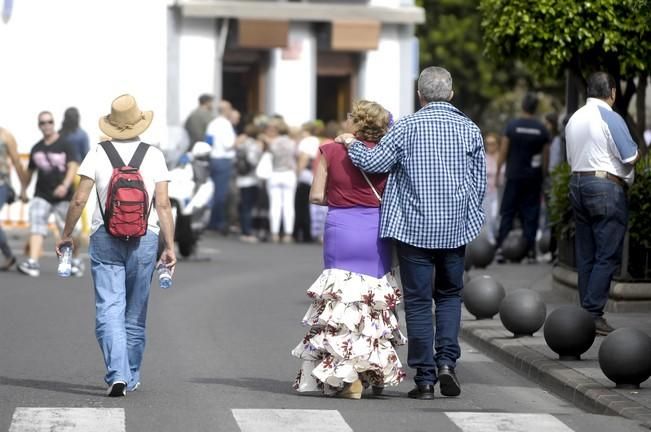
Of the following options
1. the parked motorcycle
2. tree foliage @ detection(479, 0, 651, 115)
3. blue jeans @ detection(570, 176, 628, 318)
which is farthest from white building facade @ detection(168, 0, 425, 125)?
blue jeans @ detection(570, 176, 628, 318)

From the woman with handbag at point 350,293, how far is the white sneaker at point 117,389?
1.02 m

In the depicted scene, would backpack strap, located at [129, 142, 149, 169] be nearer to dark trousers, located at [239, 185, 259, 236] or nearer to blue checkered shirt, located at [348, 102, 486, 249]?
blue checkered shirt, located at [348, 102, 486, 249]

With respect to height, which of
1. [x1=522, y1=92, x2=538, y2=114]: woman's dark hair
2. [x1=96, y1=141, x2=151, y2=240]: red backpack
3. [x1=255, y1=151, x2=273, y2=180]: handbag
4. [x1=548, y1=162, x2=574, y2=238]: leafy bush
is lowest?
[x1=255, y1=151, x2=273, y2=180]: handbag

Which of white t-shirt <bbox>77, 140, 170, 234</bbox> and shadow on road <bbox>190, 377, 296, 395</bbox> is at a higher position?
white t-shirt <bbox>77, 140, 170, 234</bbox>

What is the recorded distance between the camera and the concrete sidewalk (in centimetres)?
947

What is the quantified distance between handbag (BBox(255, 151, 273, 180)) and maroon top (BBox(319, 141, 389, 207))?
604 inches

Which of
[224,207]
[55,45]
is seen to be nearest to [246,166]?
[224,207]

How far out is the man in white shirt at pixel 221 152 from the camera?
25594 mm

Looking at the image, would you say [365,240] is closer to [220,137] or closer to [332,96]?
[220,137]

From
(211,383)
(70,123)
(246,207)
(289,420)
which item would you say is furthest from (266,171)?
(289,420)

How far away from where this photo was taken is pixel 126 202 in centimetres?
985

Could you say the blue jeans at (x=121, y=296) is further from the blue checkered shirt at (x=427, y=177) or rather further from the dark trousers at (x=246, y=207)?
the dark trousers at (x=246, y=207)

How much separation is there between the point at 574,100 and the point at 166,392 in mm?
9383

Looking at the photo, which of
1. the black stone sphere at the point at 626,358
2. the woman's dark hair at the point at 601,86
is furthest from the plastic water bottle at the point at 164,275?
the woman's dark hair at the point at 601,86
